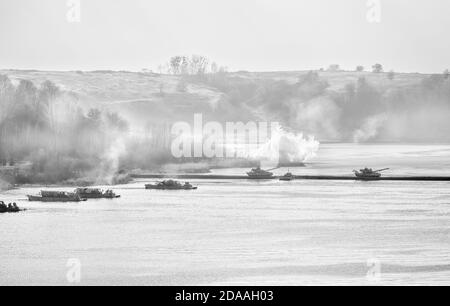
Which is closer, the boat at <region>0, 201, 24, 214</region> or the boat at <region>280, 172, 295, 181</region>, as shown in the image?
the boat at <region>0, 201, 24, 214</region>

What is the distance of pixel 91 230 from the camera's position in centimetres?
7925

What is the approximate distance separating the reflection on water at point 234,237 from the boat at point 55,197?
1.68 meters

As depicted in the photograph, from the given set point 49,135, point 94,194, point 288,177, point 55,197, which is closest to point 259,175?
point 288,177

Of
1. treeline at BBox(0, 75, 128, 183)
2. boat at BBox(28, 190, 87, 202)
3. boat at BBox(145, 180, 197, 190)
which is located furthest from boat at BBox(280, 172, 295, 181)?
boat at BBox(28, 190, 87, 202)

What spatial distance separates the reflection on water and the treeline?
14.3 metres

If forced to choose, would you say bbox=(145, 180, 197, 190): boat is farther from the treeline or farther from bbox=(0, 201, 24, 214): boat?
bbox=(0, 201, 24, 214): boat

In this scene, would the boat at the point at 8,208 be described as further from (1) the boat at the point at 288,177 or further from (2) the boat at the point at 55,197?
(1) the boat at the point at 288,177

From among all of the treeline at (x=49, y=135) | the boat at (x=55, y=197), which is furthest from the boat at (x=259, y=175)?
the boat at (x=55, y=197)

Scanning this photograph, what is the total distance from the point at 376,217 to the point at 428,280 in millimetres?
25742

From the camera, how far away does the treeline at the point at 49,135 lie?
125938mm

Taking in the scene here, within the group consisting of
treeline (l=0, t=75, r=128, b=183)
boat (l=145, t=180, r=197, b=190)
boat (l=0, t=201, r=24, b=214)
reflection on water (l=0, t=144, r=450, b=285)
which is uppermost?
treeline (l=0, t=75, r=128, b=183)

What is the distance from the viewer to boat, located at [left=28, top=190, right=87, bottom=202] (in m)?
99.7
